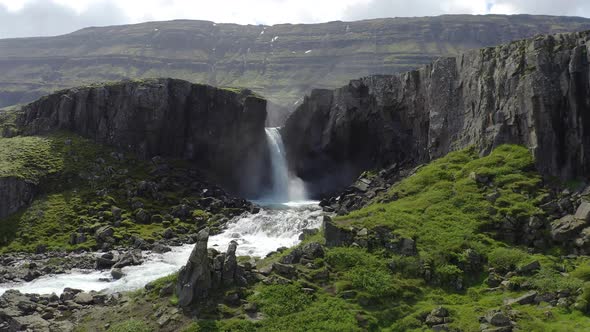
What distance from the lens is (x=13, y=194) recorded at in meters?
65.4

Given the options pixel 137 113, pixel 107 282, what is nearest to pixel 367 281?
pixel 107 282

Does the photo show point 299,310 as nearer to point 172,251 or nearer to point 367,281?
point 367,281

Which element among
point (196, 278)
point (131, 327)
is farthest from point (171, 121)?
point (131, 327)

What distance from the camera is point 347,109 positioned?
8725cm

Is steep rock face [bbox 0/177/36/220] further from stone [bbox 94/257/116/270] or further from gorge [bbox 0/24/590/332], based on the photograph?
stone [bbox 94/257/116/270]

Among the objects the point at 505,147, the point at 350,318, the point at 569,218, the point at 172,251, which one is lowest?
the point at 172,251

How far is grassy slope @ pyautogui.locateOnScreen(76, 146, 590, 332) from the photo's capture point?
25.7 meters

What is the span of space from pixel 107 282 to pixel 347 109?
180 ft

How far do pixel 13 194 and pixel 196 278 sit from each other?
161 feet

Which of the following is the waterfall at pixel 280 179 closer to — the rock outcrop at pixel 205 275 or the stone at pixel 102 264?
the stone at pixel 102 264

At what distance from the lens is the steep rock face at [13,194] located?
6392 cm

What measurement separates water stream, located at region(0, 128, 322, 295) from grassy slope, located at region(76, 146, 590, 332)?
562 inches

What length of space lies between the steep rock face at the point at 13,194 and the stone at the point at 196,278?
46025 mm

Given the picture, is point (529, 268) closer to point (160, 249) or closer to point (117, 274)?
point (117, 274)
